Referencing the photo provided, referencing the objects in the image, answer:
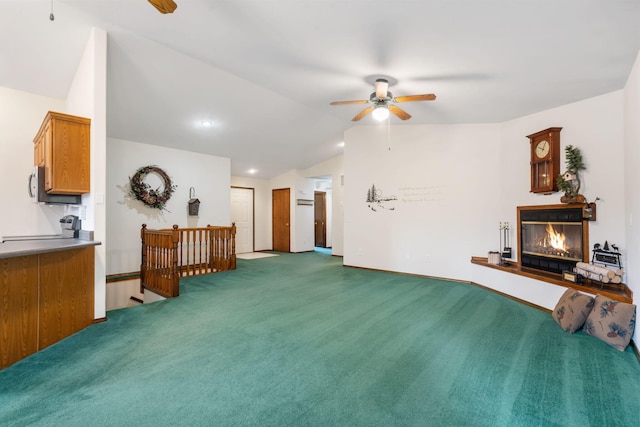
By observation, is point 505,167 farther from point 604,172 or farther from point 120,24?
point 120,24

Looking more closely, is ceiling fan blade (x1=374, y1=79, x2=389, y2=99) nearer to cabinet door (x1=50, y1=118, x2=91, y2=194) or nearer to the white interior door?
cabinet door (x1=50, y1=118, x2=91, y2=194)

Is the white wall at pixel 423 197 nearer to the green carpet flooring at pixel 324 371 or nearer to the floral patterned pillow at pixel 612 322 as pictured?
the green carpet flooring at pixel 324 371

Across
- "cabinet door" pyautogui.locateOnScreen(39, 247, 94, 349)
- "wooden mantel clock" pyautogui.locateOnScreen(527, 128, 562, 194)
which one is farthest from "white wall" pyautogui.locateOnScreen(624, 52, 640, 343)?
"cabinet door" pyautogui.locateOnScreen(39, 247, 94, 349)

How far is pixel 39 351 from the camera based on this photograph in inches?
97.4

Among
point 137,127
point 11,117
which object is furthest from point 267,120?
point 11,117

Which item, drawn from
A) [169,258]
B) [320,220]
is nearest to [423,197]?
[169,258]

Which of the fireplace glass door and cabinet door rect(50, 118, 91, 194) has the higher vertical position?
cabinet door rect(50, 118, 91, 194)

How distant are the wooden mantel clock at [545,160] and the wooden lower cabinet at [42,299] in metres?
5.57

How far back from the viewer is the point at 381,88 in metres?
3.53

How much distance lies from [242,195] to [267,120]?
Result: 3.70 meters

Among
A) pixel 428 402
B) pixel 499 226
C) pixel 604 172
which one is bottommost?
pixel 428 402

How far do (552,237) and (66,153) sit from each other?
233 inches

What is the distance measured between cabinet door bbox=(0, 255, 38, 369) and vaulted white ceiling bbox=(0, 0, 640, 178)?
7.68 feet

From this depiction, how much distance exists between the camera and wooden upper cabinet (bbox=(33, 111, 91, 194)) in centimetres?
284
